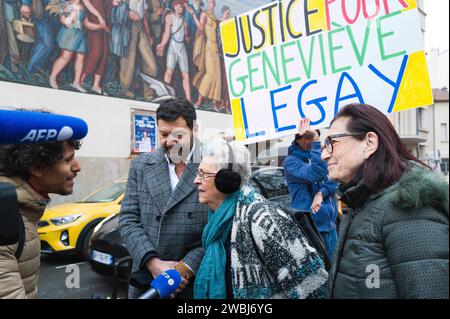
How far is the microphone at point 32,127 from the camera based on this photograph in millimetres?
771

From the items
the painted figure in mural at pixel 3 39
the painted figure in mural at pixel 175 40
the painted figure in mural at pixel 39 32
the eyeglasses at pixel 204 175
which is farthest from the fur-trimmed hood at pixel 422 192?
the painted figure in mural at pixel 175 40

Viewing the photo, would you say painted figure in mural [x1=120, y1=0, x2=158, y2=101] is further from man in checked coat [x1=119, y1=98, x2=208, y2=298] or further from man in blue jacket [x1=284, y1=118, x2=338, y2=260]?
man in checked coat [x1=119, y1=98, x2=208, y2=298]

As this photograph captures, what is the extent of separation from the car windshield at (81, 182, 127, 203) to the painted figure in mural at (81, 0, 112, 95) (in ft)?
14.8

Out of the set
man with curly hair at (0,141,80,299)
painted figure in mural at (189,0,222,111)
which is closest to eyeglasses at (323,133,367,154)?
man with curly hair at (0,141,80,299)

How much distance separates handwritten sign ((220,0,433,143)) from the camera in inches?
77.3

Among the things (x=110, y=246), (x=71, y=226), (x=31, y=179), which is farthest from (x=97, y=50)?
(x=31, y=179)

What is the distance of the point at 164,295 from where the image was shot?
138 centimetres

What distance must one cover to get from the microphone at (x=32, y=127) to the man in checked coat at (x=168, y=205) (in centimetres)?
105

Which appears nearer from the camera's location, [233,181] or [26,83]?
[233,181]

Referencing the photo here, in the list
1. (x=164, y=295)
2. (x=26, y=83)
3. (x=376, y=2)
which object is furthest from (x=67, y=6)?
(x=164, y=295)

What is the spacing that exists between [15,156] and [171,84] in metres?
11.7

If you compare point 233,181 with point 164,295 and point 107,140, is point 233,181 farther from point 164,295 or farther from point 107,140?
point 107,140

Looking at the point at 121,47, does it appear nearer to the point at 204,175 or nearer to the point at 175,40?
the point at 175,40

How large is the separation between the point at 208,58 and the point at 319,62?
464 inches
